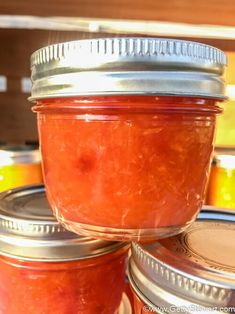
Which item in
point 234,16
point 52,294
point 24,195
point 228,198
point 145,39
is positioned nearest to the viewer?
point 145,39

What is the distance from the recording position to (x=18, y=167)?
73cm

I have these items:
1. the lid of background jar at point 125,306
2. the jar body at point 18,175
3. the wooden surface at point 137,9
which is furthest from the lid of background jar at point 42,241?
the wooden surface at point 137,9

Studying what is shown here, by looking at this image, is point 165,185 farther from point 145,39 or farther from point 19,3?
point 19,3

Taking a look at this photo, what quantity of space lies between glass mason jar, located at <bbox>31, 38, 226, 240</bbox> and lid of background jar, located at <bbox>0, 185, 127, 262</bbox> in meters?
0.07

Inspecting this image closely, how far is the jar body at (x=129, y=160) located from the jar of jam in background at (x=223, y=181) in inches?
12.4

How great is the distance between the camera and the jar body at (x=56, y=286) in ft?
1.53

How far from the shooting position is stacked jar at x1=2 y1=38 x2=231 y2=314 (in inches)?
14.1

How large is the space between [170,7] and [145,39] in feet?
1.58

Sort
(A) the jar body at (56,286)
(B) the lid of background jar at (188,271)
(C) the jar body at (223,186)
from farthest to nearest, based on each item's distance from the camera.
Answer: (C) the jar body at (223,186) → (A) the jar body at (56,286) → (B) the lid of background jar at (188,271)

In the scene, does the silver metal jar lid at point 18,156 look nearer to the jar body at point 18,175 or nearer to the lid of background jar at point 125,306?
the jar body at point 18,175

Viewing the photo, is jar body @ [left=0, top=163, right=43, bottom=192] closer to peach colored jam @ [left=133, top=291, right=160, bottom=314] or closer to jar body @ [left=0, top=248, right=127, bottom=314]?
jar body @ [left=0, top=248, right=127, bottom=314]

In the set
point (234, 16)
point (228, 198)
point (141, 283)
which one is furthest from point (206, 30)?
point (141, 283)

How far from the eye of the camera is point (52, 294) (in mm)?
466

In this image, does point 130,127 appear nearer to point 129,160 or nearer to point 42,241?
point 129,160
